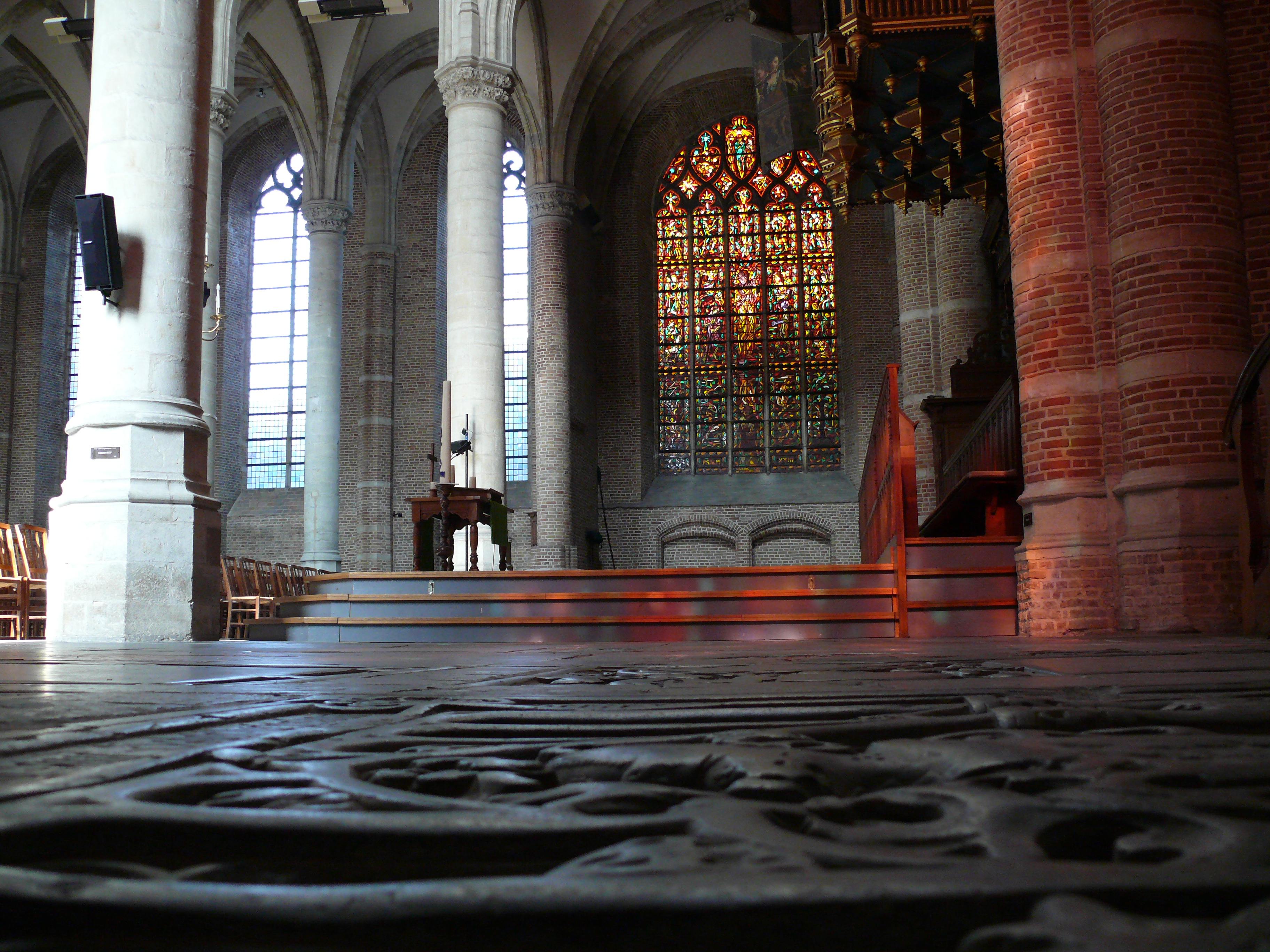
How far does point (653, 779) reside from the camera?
857mm

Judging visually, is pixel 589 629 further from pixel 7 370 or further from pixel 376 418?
pixel 7 370

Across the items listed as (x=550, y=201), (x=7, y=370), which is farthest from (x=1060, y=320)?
(x=7, y=370)

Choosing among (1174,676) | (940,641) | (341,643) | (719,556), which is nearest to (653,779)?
(1174,676)

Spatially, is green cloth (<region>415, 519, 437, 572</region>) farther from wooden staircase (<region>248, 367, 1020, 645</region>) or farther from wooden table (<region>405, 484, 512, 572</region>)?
wooden staircase (<region>248, 367, 1020, 645</region>)

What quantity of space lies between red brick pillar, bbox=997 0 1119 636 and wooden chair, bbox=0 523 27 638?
7690mm

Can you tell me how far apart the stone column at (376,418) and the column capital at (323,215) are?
222cm

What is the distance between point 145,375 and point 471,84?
28.8 feet

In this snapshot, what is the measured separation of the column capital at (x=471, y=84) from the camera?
14227mm

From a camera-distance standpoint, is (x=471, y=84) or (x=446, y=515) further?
(x=471, y=84)

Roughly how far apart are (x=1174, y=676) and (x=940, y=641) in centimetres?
360

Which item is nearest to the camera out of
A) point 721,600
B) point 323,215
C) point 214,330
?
point 721,600

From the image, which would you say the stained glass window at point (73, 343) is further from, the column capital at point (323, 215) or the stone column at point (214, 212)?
the stone column at point (214, 212)

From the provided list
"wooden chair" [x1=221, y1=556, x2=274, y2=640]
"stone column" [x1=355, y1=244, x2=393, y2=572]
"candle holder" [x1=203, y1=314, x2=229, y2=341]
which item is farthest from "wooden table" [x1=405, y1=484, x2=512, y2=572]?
"stone column" [x1=355, y1=244, x2=393, y2=572]

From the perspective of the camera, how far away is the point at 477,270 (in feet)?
45.5
